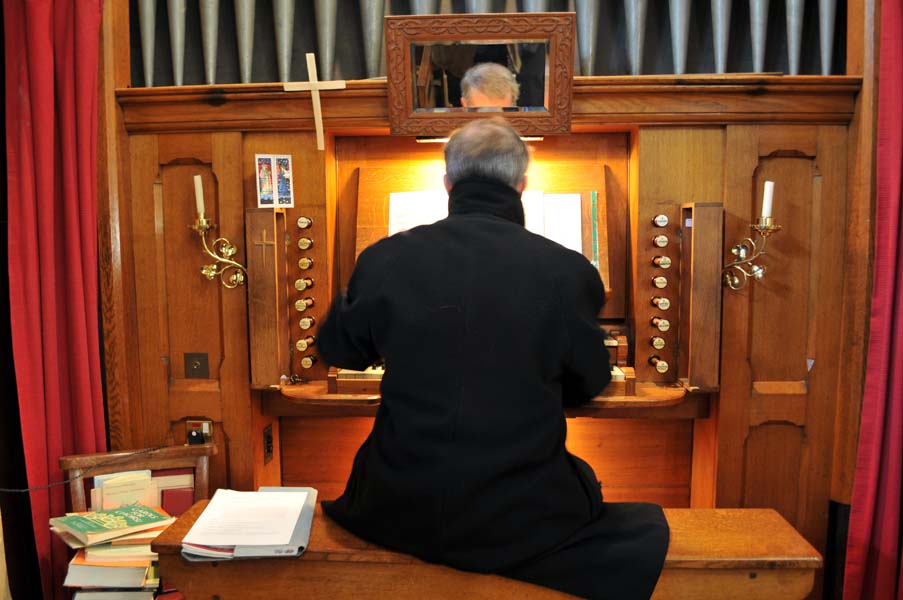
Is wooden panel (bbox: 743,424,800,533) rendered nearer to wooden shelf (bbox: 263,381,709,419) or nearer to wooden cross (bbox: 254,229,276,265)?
wooden shelf (bbox: 263,381,709,419)

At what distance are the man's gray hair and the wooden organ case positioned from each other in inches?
45.5

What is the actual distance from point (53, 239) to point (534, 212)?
71.2 inches

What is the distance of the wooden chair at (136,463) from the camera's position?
8.92 ft

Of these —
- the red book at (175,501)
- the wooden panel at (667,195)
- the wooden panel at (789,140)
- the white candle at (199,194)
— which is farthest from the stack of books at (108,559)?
the wooden panel at (789,140)

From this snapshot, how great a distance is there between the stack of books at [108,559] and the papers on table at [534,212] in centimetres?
148

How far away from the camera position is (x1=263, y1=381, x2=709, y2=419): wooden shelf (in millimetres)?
2773

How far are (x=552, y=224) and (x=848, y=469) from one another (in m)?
1.46

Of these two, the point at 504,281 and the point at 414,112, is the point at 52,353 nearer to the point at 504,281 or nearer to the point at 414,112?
the point at 414,112

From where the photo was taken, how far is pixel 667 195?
9.57 feet

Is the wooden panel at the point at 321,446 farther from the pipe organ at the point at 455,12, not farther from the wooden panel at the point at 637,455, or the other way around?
the pipe organ at the point at 455,12

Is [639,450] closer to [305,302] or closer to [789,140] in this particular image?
[789,140]

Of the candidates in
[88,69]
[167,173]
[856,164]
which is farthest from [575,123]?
[88,69]

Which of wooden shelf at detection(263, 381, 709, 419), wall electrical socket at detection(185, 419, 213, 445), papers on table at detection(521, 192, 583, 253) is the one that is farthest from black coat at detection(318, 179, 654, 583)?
wall electrical socket at detection(185, 419, 213, 445)

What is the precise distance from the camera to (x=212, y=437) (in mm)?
3092
